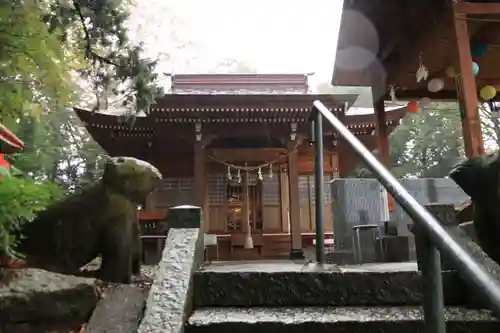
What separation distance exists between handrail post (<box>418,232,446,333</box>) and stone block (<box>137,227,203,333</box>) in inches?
43.1

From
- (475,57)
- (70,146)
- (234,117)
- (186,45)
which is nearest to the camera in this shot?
(475,57)

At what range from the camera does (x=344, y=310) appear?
2350 mm

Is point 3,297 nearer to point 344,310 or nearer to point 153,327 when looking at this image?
point 153,327

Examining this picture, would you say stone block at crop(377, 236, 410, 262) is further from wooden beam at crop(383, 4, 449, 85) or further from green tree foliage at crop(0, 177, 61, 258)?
green tree foliage at crop(0, 177, 61, 258)

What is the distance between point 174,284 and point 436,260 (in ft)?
4.47

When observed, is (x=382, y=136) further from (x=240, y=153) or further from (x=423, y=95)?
(x=240, y=153)

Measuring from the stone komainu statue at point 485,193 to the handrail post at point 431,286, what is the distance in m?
1.38

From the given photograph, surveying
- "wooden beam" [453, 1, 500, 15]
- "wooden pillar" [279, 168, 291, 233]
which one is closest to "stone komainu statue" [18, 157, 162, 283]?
"wooden beam" [453, 1, 500, 15]

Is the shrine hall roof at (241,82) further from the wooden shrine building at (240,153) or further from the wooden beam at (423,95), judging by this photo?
the wooden beam at (423,95)

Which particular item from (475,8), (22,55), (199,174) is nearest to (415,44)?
(475,8)

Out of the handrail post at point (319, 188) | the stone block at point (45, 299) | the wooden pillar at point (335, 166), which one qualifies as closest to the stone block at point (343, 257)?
the handrail post at point (319, 188)

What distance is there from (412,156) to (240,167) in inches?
457

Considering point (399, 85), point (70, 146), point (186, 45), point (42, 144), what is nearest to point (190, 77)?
point (42, 144)

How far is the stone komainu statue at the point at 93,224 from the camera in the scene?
298cm
